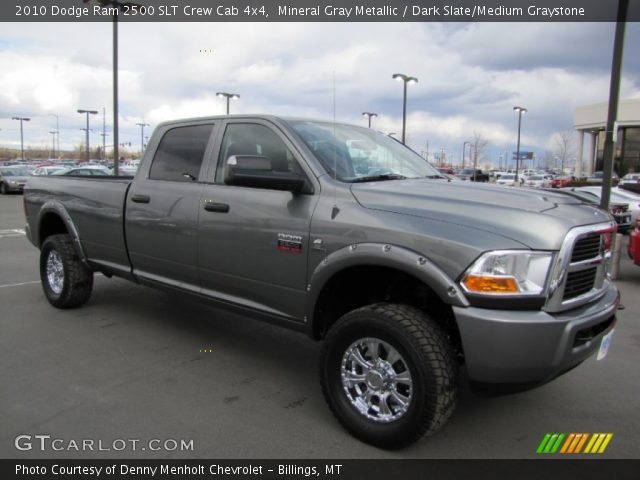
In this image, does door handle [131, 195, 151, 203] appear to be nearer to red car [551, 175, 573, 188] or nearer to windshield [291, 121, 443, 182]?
windshield [291, 121, 443, 182]

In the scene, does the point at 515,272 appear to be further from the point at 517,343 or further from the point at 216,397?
the point at 216,397

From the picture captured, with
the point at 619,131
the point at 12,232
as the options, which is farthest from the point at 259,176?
the point at 619,131

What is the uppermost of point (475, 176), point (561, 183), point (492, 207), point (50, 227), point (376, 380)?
point (475, 176)

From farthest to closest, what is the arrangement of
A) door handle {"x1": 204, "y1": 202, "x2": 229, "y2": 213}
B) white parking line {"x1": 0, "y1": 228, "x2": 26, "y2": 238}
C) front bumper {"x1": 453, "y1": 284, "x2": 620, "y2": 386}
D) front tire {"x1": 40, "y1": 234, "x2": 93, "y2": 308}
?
1. white parking line {"x1": 0, "y1": 228, "x2": 26, "y2": 238}
2. front tire {"x1": 40, "y1": 234, "x2": 93, "y2": 308}
3. door handle {"x1": 204, "y1": 202, "x2": 229, "y2": 213}
4. front bumper {"x1": 453, "y1": 284, "x2": 620, "y2": 386}

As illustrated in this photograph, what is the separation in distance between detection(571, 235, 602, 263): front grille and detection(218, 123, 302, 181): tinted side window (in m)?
1.79

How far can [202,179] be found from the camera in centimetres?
437

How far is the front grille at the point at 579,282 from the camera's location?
Result: 2.92 metres

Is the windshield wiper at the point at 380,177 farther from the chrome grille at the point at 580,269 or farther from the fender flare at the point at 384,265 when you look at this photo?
the chrome grille at the point at 580,269

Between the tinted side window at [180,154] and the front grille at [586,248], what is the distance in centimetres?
289

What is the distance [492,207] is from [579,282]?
644 millimetres

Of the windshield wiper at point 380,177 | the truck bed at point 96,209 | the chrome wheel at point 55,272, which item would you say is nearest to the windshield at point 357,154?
the windshield wiper at point 380,177

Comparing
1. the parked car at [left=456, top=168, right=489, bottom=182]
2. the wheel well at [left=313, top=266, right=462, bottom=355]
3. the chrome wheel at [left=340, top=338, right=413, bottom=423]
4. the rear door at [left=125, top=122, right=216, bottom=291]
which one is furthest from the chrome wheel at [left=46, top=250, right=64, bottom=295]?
the parked car at [left=456, top=168, right=489, bottom=182]

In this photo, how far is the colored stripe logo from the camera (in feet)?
10.5

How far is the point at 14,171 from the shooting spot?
1147 inches
